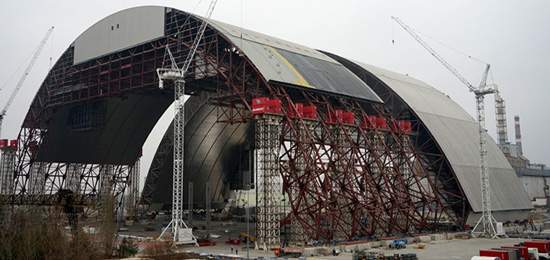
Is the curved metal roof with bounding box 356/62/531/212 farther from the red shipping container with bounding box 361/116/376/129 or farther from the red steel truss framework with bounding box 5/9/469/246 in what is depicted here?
the red shipping container with bounding box 361/116/376/129

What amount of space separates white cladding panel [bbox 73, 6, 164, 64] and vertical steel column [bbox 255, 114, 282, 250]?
16.8m

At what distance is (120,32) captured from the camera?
59.3m

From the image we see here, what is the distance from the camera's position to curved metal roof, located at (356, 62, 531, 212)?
222ft

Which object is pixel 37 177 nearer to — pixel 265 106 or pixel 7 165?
pixel 7 165

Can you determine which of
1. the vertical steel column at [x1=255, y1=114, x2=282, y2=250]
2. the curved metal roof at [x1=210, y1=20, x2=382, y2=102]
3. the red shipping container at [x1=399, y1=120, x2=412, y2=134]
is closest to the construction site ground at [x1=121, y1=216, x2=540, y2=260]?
the vertical steel column at [x1=255, y1=114, x2=282, y2=250]

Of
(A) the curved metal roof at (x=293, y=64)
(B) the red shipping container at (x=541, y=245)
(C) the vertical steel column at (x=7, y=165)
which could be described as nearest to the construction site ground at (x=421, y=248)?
(B) the red shipping container at (x=541, y=245)

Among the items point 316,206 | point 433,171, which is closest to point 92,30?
point 316,206

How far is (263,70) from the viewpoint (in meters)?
49.1

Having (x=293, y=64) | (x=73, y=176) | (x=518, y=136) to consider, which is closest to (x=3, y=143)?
(x=73, y=176)

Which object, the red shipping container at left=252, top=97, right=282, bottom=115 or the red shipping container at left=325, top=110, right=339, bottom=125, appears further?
the red shipping container at left=325, top=110, right=339, bottom=125

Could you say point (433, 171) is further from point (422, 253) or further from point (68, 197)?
point (68, 197)

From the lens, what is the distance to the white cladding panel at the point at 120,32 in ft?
185

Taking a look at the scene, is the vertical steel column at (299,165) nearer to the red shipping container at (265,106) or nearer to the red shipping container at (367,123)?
the red shipping container at (265,106)

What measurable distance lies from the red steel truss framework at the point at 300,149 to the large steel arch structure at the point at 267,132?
179 millimetres
